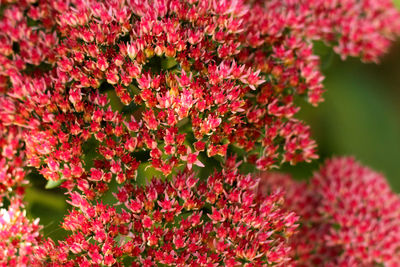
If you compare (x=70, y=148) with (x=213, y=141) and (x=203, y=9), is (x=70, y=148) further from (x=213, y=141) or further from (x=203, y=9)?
(x=203, y=9)

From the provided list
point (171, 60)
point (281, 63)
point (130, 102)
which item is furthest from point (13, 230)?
point (281, 63)

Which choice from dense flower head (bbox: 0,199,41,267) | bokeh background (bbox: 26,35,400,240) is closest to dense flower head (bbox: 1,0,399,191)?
dense flower head (bbox: 0,199,41,267)

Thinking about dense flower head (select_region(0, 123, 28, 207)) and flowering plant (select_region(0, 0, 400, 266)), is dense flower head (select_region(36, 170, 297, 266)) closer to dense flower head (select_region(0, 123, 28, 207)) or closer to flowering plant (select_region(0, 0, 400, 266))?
flowering plant (select_region(0, 0, 400, 266))

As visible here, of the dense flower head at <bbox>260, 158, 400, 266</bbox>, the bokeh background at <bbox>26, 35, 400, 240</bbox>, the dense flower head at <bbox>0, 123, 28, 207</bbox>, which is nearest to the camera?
the dense flower head at <bbox>0, 123, 28, 207</bbox>

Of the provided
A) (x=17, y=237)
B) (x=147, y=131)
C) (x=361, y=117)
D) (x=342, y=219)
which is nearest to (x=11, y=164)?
(x=17, y=237)

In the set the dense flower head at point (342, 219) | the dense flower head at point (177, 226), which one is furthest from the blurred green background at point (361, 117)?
the dense flower head at point (177, 226)

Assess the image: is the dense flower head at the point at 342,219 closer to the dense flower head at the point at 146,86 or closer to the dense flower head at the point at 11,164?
the dense flower head at the point at 146,86
